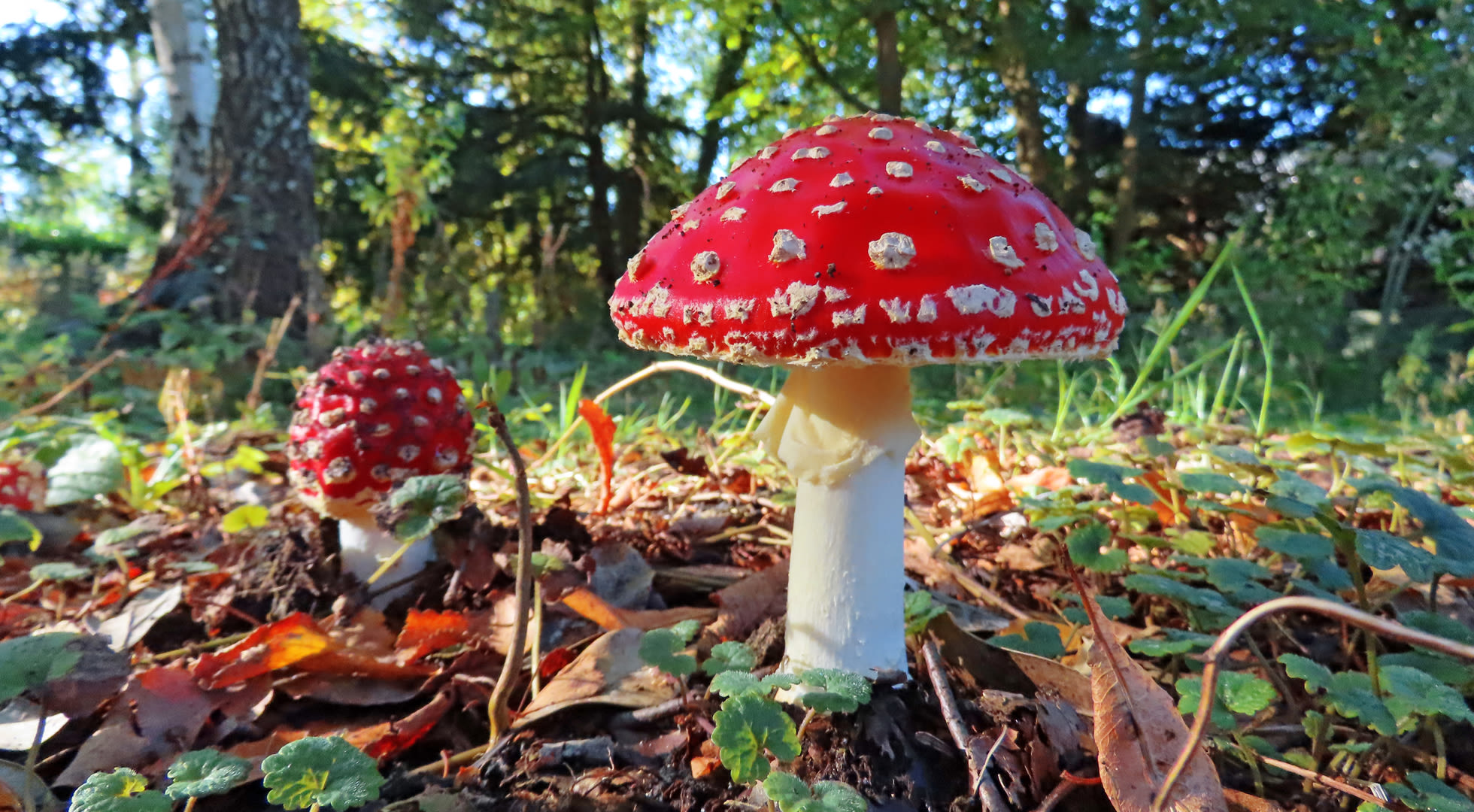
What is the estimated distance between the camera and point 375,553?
2137mm

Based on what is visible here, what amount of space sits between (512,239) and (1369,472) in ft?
41.3

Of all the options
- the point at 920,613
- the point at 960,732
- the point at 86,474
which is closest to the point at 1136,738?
the point at 960,732

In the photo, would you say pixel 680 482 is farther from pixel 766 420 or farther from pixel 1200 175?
pixel 1200 175

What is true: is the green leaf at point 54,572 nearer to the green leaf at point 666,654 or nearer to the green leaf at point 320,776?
the green leaf at point 320,776

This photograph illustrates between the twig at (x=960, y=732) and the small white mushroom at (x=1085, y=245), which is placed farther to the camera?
the small white mushroom at (x=1085, y=245)

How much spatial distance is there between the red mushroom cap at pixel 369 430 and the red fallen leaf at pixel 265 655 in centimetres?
46

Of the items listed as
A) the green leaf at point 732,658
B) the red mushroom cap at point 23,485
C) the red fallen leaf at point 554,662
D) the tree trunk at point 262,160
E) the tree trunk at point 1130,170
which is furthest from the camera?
the tree trunk at point 1130,170

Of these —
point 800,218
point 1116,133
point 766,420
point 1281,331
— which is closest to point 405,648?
point 766,420

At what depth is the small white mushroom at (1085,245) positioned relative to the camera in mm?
1437

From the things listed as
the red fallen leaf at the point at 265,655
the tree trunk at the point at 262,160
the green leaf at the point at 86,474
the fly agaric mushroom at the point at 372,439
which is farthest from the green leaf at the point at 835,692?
the tree trunk at the point at 262,160

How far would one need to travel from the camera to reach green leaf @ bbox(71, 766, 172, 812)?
1.07 m

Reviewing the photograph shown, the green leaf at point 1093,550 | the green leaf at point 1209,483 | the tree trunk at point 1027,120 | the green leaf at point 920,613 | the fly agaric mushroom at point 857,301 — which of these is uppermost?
the tree trunk at point 1027,120

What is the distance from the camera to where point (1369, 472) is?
220 cm

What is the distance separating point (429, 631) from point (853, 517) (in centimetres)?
103
